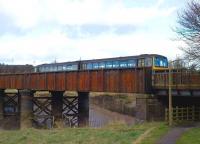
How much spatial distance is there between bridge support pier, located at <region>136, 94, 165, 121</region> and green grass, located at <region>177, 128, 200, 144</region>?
7688mm

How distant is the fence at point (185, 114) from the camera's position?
113 feet

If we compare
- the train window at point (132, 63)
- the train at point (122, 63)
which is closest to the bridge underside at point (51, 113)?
the train at point (122, 63)

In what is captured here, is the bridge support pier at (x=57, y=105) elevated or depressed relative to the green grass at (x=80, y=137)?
elevated

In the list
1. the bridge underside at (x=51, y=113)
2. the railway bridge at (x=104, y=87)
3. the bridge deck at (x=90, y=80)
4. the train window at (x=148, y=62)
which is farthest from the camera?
the train window at (x=148, y=62)

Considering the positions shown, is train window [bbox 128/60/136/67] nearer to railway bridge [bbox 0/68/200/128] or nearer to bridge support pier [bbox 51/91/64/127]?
railway bridge [bbox 0/68/200/128]

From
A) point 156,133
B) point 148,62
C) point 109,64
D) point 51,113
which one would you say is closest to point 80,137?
point 156,133

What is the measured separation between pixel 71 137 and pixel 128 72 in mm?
11802

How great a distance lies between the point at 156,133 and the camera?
1101 inches

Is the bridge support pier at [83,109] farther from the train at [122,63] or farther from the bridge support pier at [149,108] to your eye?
the bridge support pier at [149,108]

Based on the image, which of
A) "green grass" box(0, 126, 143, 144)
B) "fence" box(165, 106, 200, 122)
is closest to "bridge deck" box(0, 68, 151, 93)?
"fence" box(165, 106, 200, 122)

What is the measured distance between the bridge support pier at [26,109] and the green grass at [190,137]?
25911 mm

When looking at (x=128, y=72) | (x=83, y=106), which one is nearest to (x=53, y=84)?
(x=83, y=106)

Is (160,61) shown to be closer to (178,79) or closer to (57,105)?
(57,105)

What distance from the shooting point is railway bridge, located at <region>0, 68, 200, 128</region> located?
36562 millimetres
